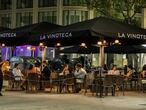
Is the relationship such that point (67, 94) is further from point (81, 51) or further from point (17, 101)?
point (81, 51)

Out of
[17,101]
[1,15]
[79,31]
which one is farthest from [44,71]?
[1,15]

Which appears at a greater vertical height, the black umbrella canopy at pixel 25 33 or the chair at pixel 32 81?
the black umbrella canopy at pixel 25 33

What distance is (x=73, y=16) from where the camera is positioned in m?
64.0

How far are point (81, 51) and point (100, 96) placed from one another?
12464mm

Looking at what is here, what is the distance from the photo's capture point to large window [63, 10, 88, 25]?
6381 cm

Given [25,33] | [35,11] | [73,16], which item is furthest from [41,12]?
[25,33]

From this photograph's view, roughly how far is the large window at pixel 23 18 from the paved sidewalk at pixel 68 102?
154 ft

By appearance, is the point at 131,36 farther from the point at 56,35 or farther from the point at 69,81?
the point at 69,81

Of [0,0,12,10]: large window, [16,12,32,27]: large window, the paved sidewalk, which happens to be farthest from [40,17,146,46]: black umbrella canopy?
[0,0,12,10]: large window

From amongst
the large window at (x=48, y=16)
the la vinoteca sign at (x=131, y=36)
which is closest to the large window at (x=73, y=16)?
the large window at (x=48, y=16)

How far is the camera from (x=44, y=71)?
23.9 meters

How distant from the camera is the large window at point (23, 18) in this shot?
222 ft

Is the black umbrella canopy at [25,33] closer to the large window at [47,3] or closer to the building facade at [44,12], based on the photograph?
the building facade at [44,12]

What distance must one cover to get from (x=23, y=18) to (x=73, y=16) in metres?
8.00
